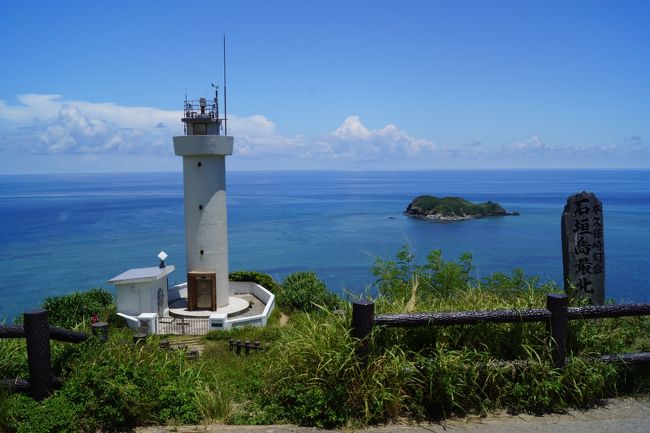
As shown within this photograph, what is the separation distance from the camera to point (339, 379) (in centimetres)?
377

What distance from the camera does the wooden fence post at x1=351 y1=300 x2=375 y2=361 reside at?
3.75 m

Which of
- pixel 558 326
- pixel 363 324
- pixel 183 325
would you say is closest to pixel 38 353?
pixel 363 324

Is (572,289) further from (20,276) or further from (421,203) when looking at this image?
(421,203)

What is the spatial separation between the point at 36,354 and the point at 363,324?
2.38 meters

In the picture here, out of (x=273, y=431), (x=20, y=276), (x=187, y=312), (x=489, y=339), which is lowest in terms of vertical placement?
(x=20, y=276)

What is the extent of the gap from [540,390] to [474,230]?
62.3 m

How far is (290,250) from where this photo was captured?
172 feet

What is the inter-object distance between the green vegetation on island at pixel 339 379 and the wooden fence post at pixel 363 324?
6cm

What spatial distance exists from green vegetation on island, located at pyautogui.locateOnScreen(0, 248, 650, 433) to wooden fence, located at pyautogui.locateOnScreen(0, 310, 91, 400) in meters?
0.09

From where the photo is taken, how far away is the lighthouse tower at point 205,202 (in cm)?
1729

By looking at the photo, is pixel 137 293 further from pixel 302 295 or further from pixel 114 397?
pixel 114 397

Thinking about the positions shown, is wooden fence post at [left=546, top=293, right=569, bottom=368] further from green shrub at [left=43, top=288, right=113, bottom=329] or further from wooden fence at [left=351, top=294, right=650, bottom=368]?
green shrub at [left=43, top=288, right=113, bottom=329]

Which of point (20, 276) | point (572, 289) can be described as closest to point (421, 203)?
point (20, 276)

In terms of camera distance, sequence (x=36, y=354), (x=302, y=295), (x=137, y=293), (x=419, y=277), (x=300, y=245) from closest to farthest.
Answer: (x=36, y=354), (x=419, y=277), (x=137, y=293), (x=302, y=295), (x=300, y=245)
